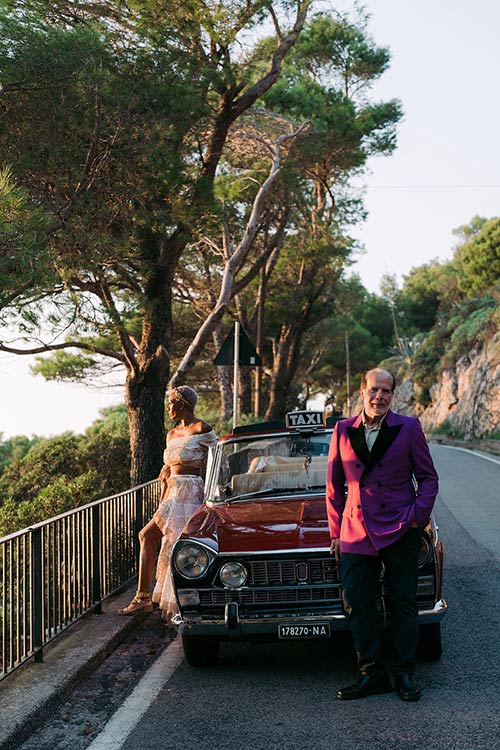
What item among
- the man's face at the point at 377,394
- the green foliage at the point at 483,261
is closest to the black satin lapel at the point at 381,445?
the man's face at the point at 377,394

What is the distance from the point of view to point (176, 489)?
828 centimetres

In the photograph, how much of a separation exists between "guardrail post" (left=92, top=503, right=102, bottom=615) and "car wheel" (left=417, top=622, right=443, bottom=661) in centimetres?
277

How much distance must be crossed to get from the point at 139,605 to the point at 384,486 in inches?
121

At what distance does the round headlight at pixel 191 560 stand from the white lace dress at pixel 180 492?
1671 mm

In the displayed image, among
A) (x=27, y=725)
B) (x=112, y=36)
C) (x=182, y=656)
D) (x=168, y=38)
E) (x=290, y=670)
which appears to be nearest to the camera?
(x=27, y=725)

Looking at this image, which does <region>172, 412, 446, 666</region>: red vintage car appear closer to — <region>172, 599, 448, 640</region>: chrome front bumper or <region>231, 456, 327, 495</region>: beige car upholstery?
<region>172, 599, 448, 640</region>: chrome front bumper

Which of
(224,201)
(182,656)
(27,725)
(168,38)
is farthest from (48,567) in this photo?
(224,201)

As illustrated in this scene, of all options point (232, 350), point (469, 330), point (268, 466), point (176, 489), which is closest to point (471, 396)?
point (469, 330)

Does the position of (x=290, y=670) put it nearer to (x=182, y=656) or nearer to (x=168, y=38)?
(x=182, y=656)

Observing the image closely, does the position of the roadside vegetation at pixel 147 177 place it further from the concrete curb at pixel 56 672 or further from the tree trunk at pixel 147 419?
the concrete curb at pixel 56 672

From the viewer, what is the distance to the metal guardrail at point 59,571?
5.98 meters

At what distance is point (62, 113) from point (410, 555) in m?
6.15

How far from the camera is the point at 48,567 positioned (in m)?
6.70

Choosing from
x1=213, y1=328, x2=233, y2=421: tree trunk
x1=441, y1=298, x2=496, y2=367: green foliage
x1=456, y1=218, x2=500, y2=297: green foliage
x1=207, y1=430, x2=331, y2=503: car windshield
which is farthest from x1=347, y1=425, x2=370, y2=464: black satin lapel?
x1=456, y1=218, x2=500, y2=297: green foliage
